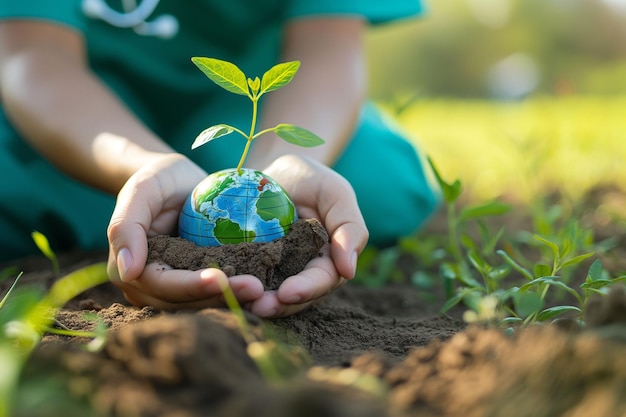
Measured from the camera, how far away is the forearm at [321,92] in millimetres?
2256

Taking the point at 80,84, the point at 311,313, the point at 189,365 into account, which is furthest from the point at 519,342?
the point at 80,84

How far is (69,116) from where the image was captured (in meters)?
2.19

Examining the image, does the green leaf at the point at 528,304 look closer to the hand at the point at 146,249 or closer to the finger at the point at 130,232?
the hand at the point at 146,249

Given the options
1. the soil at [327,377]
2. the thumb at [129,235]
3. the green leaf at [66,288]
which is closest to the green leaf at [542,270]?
the soil at [327,377]

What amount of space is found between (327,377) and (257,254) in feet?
1.69

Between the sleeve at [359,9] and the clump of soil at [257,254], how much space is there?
1.27 metres

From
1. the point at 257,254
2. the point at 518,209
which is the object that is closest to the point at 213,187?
the point at 257,254

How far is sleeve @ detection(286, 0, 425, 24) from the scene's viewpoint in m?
2.66

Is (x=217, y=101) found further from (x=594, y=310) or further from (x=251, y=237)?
(x=594, y=310)

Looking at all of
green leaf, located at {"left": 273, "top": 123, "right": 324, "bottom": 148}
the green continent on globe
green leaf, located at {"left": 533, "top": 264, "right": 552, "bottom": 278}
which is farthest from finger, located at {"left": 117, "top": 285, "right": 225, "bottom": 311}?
green leaf, located at {"left": 533, "top": 264, "right": 552, "bottom": 278}

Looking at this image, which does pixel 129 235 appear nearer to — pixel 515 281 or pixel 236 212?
pixel 236 212

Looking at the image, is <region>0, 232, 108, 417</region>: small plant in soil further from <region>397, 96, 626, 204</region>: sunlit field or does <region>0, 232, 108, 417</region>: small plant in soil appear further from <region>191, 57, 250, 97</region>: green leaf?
<region>397, 96, 626, 204</region>: sunlit field

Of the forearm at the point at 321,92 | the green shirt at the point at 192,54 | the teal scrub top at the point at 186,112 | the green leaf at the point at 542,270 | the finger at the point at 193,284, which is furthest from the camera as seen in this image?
the green shirt at the point at 192,54

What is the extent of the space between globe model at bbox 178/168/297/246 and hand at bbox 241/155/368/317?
121 millimetres
